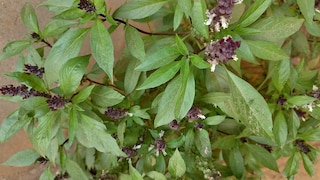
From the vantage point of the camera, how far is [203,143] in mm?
1138

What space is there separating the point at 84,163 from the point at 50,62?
24.5 inches

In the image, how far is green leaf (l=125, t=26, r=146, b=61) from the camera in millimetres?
1019

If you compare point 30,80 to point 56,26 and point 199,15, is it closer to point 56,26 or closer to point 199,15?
point 56,26

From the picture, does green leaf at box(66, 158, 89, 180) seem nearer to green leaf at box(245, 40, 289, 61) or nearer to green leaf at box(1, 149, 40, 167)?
green leaf at box(1, 149, 40, 167)

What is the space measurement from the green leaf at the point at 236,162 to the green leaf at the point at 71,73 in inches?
21.4

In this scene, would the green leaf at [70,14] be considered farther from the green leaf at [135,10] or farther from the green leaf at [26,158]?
the green leaf at [26,158]

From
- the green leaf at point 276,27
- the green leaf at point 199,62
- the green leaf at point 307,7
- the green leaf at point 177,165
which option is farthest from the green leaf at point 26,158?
the green leaf at point 307,7

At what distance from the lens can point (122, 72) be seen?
126cm

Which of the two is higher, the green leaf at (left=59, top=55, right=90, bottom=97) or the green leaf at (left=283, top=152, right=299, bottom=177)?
the green leaf at (left=59, top=55, right=90, bottom=97)

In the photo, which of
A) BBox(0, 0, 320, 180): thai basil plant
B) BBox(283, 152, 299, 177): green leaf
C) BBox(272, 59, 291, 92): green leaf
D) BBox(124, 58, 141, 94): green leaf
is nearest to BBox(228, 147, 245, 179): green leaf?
BBox(0, 0, 320, 180): thai basil plant

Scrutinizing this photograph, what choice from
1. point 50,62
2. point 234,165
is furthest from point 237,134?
point 50,62

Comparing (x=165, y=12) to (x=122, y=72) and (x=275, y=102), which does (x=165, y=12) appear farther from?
(x=275, y=102)

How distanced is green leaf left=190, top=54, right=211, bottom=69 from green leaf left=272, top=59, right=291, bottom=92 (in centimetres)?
28

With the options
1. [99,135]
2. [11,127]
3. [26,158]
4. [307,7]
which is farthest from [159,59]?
[26,158]
